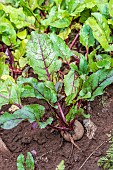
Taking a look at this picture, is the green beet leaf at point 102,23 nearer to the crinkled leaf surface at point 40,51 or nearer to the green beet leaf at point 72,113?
the crinkled leaf surface at point 40,51

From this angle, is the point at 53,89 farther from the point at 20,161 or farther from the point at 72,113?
the point at 20,161

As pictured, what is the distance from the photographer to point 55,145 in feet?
6.87

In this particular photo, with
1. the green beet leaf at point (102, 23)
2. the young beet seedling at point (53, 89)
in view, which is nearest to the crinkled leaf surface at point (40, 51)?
the young beet seedling at point (53, 89)

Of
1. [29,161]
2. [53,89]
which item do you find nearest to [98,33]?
[53,89]

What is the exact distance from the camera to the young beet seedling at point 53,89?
1985 millimetres

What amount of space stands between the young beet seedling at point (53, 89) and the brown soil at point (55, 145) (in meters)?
0.06

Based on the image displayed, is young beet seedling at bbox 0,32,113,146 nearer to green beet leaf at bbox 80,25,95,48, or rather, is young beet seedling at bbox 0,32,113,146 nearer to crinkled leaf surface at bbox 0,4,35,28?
green beet leaf at bbox 80,25,95,48

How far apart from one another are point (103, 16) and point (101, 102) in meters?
0.54

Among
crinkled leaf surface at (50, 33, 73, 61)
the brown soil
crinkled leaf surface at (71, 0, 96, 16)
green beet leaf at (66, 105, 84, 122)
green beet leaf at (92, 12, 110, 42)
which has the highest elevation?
crinkled leaf surface at (71, 0, 96, 16)

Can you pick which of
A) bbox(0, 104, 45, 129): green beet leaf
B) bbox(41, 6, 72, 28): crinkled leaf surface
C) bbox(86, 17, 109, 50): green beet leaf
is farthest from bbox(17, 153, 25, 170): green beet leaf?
bbox(41, 6, 72, 28): crinkled leaf surface

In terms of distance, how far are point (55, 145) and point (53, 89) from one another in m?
0.29

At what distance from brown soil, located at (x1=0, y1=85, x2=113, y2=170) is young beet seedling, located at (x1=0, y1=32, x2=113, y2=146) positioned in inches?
2.3

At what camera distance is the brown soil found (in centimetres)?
202

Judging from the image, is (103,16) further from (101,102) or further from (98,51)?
(101,102)
